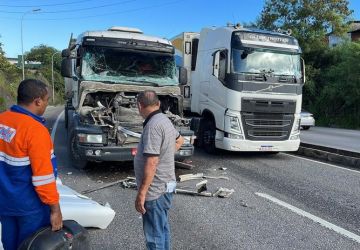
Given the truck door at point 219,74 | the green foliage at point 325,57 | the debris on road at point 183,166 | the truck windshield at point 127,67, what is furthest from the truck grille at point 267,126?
the green foliage at point 325,57

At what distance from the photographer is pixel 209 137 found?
11680mm

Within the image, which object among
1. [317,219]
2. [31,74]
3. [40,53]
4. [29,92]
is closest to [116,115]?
[317,219]

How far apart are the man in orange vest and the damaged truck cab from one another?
512cm

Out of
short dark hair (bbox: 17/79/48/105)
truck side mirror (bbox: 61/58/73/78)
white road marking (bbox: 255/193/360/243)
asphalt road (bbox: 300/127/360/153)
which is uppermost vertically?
truck side mirror (bbox: 61/58/73/78)

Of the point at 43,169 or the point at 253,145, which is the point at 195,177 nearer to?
the point at 253,145

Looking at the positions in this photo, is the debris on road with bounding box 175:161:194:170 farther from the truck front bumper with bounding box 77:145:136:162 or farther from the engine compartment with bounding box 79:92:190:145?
the truck front bumper with bounding box 77:145:136:162

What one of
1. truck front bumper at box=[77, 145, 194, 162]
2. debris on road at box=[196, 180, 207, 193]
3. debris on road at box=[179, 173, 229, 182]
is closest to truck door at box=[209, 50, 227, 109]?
debris on road at box=[179, 173, 229, 182]

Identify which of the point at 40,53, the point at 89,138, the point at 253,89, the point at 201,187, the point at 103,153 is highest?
the point at 40,53

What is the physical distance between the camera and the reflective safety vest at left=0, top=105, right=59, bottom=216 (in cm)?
296

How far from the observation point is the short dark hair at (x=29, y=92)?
313cm

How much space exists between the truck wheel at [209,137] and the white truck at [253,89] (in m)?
0.03

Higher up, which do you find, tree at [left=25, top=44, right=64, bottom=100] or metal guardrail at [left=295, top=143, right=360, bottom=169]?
tree at [left=25, top=44, right=64, bottom=100]

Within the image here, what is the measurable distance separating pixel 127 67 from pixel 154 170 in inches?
247

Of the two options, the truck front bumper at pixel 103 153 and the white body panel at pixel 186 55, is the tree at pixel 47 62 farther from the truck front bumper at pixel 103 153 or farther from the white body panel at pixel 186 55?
the truck front bumper at pixel 103 153
